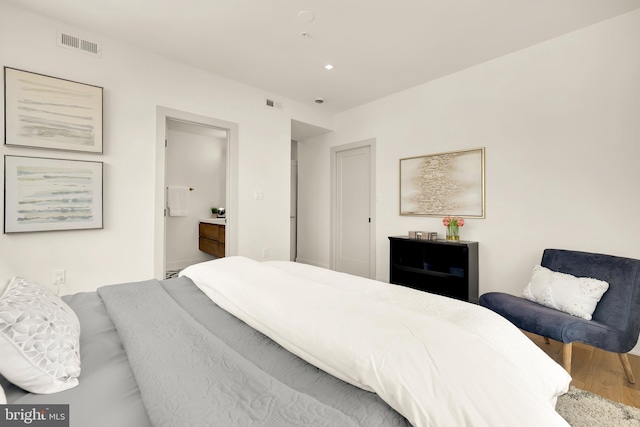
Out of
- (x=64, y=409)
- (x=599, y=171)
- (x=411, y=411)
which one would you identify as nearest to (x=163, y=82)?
(x=64, y=409)

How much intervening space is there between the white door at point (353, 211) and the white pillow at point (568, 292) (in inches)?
88.6

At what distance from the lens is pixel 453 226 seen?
10.9ft

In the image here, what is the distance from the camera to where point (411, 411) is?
0.69m

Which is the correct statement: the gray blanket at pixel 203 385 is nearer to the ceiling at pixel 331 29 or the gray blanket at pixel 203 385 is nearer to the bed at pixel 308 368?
the bed at pixel 308 368

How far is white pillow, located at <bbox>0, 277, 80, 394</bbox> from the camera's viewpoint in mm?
794

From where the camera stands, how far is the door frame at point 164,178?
3057 mm

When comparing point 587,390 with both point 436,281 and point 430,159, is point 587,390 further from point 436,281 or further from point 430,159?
point 430,159

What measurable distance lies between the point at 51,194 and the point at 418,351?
3.10 m

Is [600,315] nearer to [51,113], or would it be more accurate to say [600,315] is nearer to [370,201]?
[370,201]

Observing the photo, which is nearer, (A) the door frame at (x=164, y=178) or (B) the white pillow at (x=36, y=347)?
(B) the white pillow at (x=36, y=347)

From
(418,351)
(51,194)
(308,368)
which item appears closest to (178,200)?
(51,194)

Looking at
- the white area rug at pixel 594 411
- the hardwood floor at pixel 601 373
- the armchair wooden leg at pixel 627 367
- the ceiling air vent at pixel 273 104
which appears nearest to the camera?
the white area rug at pixel 594 411

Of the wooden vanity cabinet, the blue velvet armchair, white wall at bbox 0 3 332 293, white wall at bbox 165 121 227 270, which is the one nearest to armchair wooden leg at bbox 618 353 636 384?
the blue velvet armchair

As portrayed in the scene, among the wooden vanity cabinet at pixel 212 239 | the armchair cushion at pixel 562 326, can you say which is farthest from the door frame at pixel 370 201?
the armchair cushion at pixel 562 326
